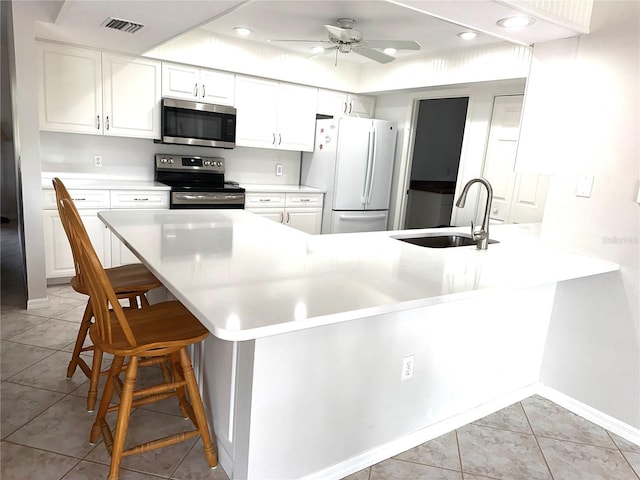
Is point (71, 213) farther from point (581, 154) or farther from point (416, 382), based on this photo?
point (581, 154)

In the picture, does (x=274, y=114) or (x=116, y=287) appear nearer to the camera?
(x=116, y=287)

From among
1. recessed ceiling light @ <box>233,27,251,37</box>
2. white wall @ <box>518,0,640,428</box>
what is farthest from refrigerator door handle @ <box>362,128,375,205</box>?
white wall @ <box>518,0,640,428</box>

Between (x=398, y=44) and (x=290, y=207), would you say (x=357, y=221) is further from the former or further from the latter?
(x=398, y=44)

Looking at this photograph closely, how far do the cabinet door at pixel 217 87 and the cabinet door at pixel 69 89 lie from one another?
0.91 m

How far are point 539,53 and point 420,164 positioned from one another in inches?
152

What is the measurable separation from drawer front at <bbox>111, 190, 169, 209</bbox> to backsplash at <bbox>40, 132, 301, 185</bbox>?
545mm

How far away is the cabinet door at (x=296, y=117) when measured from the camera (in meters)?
4.87

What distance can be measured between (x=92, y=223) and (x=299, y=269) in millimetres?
2895

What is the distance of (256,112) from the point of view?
4703 millimetres

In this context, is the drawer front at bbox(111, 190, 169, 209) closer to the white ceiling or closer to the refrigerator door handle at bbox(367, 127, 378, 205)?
the white ceiling

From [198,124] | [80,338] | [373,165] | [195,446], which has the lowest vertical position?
[195,446]

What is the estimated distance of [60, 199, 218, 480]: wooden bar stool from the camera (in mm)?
1511

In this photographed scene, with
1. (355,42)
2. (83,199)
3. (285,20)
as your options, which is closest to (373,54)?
(355,42)

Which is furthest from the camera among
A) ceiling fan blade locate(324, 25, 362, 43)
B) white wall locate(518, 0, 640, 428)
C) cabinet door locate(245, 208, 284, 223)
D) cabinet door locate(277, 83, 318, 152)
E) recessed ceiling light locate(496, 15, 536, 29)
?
cabinet door locate(277, 83, 318, 152)
